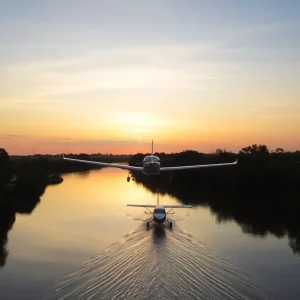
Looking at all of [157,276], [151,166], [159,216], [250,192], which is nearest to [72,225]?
[159,216]

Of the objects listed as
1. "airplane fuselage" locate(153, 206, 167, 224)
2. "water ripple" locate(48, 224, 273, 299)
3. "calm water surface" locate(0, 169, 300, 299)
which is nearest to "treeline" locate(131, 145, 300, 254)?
"calm water surface" locate(0, 169, 300, 299)

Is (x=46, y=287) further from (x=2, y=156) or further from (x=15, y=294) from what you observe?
(x=2, y=156)

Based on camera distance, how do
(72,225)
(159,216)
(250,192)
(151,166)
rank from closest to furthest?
(151,166)
(159,216)
(72,225)
(250,192)

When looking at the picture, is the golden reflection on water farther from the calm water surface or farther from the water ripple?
the water ripple

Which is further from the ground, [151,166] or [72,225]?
[151,166]

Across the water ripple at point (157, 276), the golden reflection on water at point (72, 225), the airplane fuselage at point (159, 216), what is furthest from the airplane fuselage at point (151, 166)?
the water ripple at point (157, 276)

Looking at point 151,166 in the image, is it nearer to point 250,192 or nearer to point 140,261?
point 140,261

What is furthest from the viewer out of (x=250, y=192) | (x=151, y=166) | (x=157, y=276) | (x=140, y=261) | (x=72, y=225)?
(x=250, y=192)

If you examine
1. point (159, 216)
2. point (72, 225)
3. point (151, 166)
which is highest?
point (151, 166)

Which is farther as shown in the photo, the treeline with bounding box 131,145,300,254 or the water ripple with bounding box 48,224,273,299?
the treeline with bounding box 131,145,300,254
